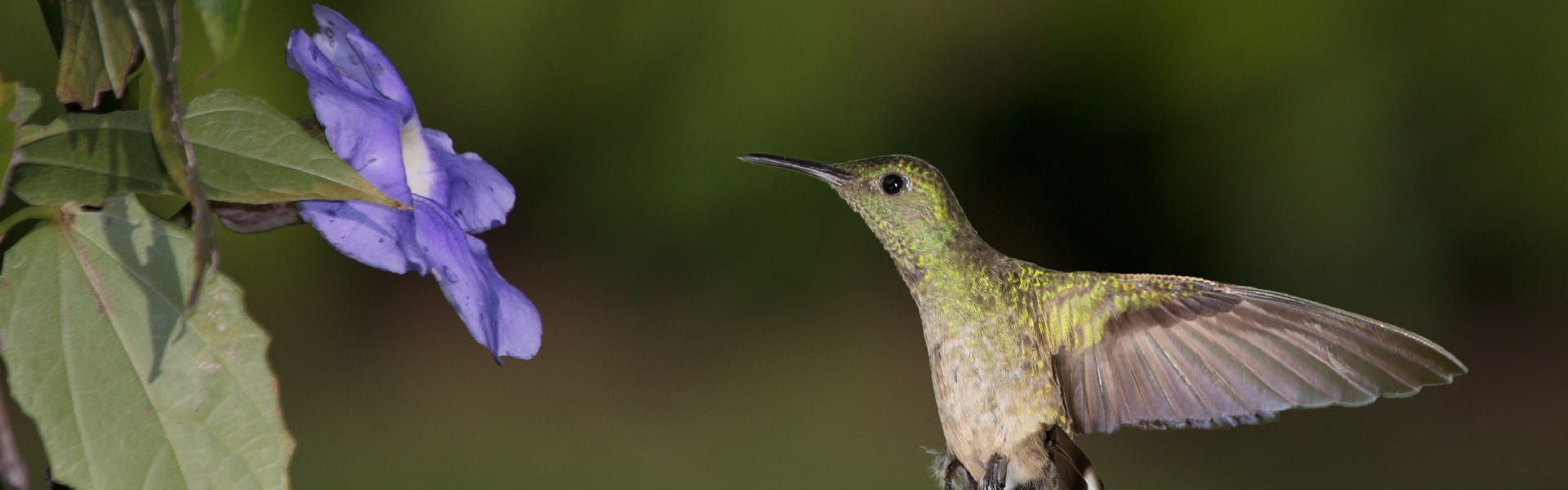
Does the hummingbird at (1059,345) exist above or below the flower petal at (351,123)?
below

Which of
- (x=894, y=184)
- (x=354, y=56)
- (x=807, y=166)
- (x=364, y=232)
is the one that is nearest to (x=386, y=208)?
(x=364, y=232)

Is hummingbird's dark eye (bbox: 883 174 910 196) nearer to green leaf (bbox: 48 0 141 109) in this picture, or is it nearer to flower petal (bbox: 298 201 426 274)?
flower petal (bbox: 298 201 426 274)

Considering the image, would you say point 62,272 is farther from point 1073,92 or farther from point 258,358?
point 1073,92

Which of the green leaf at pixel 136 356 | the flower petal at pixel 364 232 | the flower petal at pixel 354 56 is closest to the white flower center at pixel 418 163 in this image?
the flower petal at pixel 354 56

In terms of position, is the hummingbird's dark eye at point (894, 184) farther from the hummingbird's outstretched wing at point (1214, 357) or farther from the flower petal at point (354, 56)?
the flower petal at point (354, 56)

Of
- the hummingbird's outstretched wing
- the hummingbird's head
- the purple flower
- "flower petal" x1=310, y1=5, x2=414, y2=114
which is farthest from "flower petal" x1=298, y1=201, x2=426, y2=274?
the hummingbird's outstretched wing

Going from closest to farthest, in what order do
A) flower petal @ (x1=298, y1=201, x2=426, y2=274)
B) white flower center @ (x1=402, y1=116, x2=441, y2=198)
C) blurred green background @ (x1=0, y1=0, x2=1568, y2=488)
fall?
1. flower petal @ (x1=298, y1=201, x2=426, y2=274)
2. white flower center @ (x1=402, y1=116, x2=441, y2=198)
3. blurred green background @ (x1=0, y1=0, x2=1568, y2=488)

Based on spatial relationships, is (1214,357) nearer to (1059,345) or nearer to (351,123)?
(1059,345)
